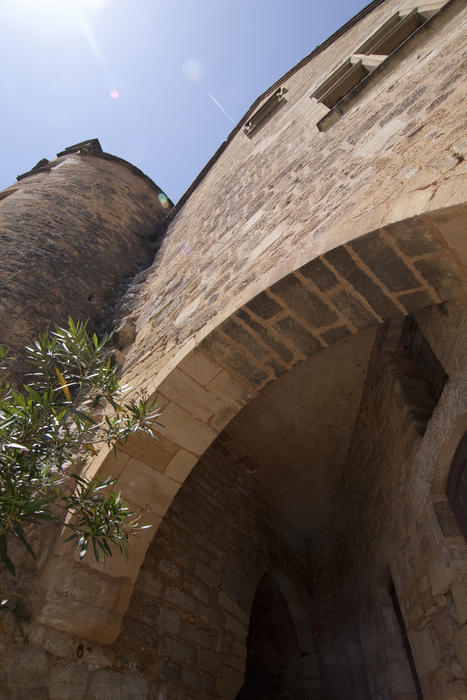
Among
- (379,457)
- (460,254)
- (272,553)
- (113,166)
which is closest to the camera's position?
(460,254)

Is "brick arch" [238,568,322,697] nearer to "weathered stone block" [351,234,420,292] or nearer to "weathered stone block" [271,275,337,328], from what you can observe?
"weathered stone block" [271,275,337,328]

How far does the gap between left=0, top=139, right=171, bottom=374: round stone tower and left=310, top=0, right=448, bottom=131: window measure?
295cm

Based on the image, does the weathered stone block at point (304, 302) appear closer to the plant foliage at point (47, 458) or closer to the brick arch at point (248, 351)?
the brick arch at point (248, 351)

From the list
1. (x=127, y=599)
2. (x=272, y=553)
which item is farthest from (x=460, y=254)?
(x=272, y=553)

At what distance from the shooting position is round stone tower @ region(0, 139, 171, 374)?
171 inches

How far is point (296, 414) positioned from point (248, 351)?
2.07 metres

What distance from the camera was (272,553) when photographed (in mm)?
4473

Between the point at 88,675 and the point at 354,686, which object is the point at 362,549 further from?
the point at 88,675

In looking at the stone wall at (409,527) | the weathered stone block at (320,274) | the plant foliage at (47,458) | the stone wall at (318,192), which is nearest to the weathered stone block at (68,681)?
the plant foliage at (47,458)

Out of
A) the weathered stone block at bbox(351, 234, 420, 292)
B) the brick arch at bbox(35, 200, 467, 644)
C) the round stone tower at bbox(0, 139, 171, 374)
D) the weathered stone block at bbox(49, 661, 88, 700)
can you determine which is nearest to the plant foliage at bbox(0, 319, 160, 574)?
the brick arch at bbox(35, 200, 467, 644)

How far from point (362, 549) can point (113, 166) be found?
7128 mm

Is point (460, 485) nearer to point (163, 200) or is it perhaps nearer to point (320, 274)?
point (320, 274)

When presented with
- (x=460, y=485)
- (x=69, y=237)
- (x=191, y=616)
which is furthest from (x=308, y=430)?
(x=69, y=237)

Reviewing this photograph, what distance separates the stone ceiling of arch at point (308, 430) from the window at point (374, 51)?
1.97 meters
